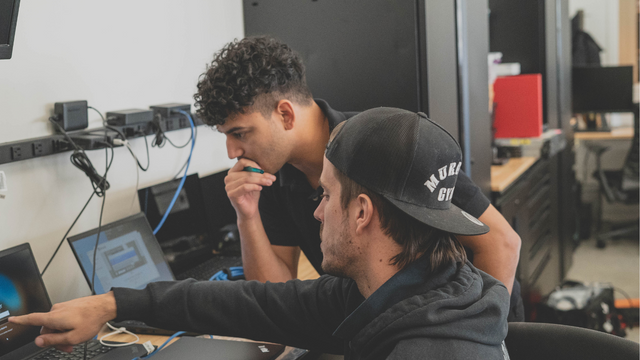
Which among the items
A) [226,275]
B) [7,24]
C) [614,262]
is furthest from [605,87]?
[7,24]

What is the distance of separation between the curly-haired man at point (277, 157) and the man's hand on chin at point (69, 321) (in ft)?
1.92

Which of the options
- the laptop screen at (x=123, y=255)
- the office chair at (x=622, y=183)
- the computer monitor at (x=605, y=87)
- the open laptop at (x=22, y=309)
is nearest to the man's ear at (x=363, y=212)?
the open laptop at (x=22, y=309)

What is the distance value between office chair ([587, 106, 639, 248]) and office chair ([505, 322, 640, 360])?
356 centimetres

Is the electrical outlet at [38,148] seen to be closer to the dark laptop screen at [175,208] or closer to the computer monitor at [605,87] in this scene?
the dark laptop screen at [175,208]

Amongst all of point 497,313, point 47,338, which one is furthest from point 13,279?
point 497,313

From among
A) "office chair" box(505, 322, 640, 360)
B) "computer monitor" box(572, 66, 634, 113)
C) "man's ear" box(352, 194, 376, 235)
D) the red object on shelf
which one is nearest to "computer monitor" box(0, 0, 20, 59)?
"man's ear" box(352, 194, 376, 235)

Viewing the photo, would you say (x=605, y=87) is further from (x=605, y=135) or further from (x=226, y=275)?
(x=226, y=275)

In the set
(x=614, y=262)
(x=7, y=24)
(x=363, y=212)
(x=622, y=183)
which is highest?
(x=7, y=24)

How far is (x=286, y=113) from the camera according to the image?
1.54 meters

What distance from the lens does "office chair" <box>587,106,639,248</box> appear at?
4.22m

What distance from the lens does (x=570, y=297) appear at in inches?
112

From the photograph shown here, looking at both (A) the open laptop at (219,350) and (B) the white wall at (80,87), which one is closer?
(A) the open laptop at (219,350)

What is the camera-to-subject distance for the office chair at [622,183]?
422cm

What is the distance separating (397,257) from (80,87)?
3.59 feet
